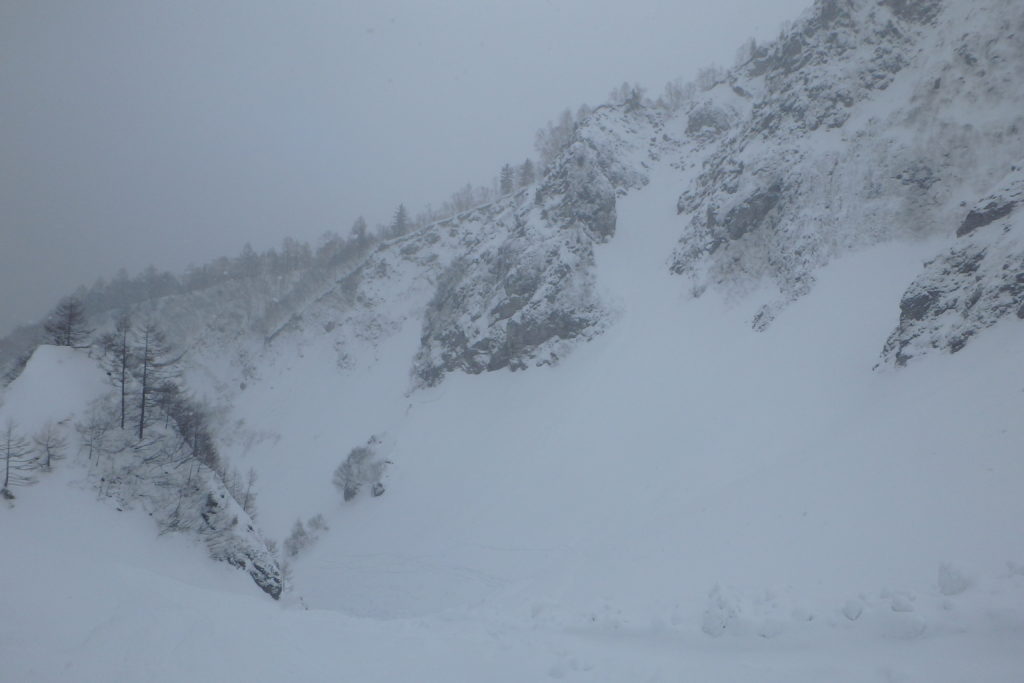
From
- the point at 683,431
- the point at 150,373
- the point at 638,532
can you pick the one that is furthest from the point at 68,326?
the point at 683,431

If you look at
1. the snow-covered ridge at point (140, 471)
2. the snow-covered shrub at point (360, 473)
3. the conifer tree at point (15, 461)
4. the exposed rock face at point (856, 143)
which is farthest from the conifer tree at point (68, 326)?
the exposed rock face at point (856, 143)

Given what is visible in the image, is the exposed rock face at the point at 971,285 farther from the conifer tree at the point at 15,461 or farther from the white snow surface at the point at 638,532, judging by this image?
the conifer tree at the point at 15,461

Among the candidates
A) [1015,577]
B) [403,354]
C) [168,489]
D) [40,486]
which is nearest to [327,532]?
[168,489]

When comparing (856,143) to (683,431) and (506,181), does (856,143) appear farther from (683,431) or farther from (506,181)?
(506,181)

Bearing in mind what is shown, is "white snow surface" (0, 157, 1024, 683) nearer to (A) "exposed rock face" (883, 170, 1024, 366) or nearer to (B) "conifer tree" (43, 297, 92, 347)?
(A) "exposed rock face" (883, 170, 1024, 366)

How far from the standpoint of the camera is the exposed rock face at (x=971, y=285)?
58.2 feet

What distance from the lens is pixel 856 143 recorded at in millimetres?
35531

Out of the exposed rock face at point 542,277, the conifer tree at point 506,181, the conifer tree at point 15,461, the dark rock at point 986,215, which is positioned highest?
the conifer tree at point 506,181

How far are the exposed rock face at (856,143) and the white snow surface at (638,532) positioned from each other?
129 inches

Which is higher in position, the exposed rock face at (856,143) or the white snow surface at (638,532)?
the exposed rock face at (856,143)

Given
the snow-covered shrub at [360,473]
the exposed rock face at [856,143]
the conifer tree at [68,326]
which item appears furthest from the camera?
the snow-covered shrub at [360,473]

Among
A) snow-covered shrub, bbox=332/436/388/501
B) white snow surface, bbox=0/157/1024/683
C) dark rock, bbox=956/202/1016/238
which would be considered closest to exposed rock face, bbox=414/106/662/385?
white snow surface, bbox=0/157/1024/683

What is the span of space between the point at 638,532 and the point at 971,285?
16.7 metres

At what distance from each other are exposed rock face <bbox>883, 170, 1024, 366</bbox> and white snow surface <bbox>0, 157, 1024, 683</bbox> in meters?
0.98
